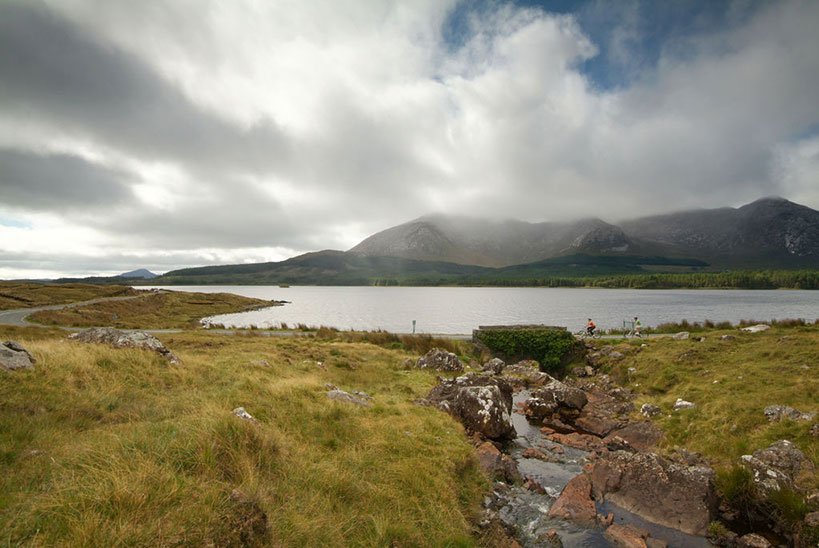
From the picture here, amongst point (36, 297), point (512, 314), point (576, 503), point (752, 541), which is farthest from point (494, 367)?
point (36, 297)

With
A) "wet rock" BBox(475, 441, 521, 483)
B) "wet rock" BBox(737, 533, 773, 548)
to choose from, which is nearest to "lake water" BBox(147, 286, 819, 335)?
"wet rock" BBox(475, 441, 521, 483)

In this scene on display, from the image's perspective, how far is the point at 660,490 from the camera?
39.1 feet

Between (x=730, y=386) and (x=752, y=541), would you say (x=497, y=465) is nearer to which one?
(x=752, y=541)

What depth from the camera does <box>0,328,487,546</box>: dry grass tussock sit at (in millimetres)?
5801

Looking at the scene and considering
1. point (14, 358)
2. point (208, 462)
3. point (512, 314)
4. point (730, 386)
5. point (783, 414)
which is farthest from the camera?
point (512, 314)

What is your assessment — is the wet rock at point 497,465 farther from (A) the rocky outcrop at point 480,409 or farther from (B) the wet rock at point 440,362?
(B) the wet rock at point 440,362

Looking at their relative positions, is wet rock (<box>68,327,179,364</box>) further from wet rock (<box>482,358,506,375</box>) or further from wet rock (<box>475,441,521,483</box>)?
wet rock (<box>482,358,506,375</box>)

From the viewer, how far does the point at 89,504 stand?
5785mm

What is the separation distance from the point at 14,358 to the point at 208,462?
865cm

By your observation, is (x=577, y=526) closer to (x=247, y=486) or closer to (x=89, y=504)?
(x=247, y=486)

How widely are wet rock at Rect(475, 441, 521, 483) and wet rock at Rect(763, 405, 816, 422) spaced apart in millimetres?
10161

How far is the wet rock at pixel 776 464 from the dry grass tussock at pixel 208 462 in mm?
8030

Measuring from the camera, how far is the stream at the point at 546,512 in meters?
10.5

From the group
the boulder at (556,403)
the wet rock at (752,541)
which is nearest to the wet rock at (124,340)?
the boulder at (556,403)
